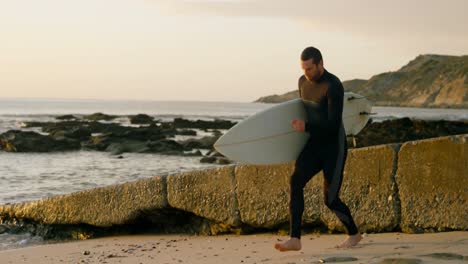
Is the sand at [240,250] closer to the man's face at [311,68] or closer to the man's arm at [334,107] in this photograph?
the man's arm at [334,107]

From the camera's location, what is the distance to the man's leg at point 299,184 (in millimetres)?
5117

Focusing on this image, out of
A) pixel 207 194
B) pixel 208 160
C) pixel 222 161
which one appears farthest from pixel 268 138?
pixel 208 160

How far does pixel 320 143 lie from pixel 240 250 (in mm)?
1139

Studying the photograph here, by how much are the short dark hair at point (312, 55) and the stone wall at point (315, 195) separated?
1.22 m

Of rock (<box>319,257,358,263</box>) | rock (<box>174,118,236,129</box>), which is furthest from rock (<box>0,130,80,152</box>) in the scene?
rock (<box>319,257,358,263</box>)

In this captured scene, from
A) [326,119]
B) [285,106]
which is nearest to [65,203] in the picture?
[285,106]

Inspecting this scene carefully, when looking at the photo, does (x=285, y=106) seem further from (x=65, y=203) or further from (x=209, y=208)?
(x=65, y=203)

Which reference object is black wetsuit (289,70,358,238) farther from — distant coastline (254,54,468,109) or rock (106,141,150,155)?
distant coastline (254,54,468,109)

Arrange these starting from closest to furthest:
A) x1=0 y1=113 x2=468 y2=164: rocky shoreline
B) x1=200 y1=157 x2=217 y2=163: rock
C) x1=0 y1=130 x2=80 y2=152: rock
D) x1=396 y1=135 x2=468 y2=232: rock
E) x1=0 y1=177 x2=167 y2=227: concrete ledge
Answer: x1=396 y1=135 x2=468 y2=232: rock < x1=0 y1=177 x2=167 y2=227: concrete ledge < x1=200 y1=157 x2=217 y2=163: rock < x1=0 y1=113 x2=468 y2=164: rocky shoreline < x1=0 y1=130 x2=80 y2=152: rock

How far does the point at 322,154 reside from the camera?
5.18 meters

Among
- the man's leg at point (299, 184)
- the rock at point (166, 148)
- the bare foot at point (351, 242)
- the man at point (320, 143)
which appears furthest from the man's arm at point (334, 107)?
the rock at point (166, 148)

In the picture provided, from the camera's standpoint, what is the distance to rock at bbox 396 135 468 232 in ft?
17.7

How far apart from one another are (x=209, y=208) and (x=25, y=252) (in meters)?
1.85

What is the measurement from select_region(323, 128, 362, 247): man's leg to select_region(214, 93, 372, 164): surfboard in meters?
0.38
